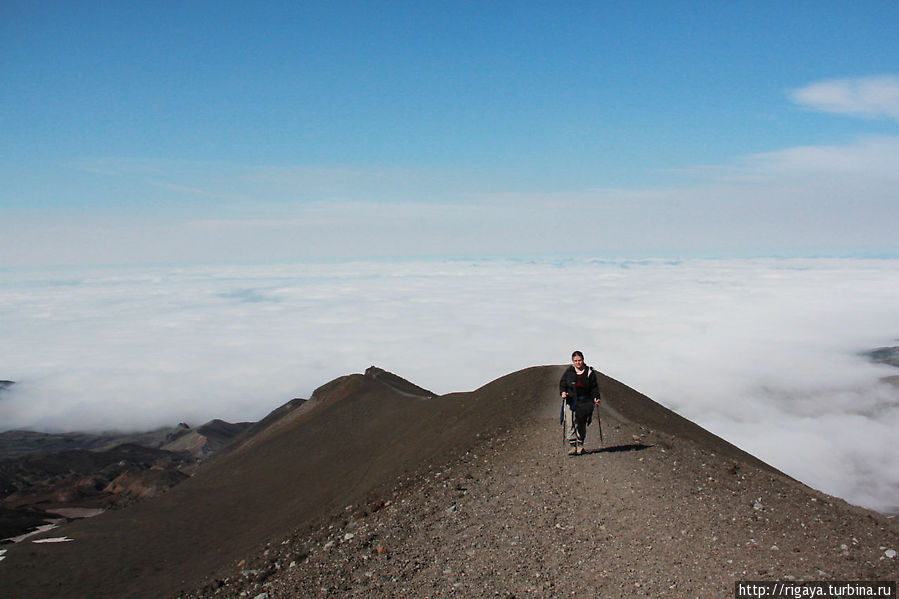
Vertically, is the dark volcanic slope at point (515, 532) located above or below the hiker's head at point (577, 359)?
below

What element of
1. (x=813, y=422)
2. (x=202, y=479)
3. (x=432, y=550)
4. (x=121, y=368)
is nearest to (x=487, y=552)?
(x=432, y=550)

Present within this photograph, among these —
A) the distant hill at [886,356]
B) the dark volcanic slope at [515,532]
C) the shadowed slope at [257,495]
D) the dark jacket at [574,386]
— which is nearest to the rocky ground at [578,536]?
the dark volcanic slope at [515,532]

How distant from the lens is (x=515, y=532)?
33.3 ft

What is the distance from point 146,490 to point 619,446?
39.4 metres

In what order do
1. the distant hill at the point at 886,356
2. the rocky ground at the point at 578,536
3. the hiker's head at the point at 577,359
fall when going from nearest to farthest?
1. the rocky ground at the point at 578,536
2. the hiker's head at the point at 577,359
3. the distant hill at the point at 886,356

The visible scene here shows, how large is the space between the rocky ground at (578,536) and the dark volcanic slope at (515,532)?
0.04 meters

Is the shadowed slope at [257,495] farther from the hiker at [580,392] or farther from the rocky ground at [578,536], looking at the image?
the hiker at [580,392]

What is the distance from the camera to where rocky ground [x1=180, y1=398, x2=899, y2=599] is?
872 centimetres

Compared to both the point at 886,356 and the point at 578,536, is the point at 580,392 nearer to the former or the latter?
the point at 578,536

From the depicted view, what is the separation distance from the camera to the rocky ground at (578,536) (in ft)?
28.6

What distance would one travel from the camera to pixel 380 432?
26719 mm

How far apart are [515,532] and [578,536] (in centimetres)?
105

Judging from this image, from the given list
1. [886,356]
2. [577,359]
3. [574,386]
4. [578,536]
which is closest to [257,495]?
[574,386]

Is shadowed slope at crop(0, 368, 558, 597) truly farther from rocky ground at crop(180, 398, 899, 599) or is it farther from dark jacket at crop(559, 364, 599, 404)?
dark jacket at crop(559, 364, 599, 404)
